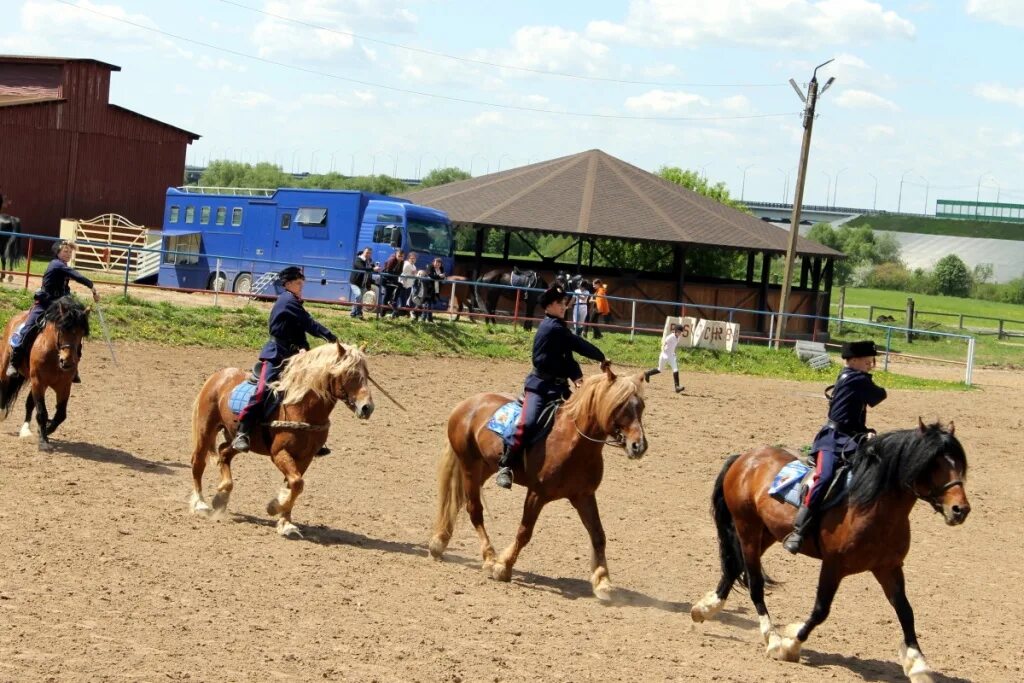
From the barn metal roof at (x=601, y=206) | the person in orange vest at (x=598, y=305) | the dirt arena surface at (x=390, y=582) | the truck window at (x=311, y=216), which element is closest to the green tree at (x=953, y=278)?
the barn metal roof at (x=601, y=206)

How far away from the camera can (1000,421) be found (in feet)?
76.1

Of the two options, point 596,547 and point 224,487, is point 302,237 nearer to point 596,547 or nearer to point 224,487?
point 224,487

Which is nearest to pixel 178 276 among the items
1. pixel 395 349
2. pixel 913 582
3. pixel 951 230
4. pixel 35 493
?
pixel 395 349

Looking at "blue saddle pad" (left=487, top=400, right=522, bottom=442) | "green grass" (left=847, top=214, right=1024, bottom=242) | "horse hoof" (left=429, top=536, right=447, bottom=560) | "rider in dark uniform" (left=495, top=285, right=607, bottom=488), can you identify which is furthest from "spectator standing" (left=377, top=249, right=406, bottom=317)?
"green grass" (left=847, top=214, right=1024, bottom=242)

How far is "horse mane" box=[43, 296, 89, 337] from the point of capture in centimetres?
1316

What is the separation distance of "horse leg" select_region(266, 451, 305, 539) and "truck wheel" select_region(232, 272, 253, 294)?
70.3ft

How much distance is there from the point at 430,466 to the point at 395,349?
989 centimetres

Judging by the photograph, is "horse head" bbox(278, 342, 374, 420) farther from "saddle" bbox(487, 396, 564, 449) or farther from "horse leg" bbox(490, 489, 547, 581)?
"horse leg" bbox(490, 489, 547, 581)

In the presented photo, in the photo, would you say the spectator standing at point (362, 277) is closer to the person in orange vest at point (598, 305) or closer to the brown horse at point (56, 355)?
the person in orange vest at point (598, 305)

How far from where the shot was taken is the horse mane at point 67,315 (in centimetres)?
1316

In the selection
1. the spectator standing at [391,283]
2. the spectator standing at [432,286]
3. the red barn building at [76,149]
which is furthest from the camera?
the red barn building at [76,149]

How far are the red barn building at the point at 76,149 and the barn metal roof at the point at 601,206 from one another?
10206 millimetres

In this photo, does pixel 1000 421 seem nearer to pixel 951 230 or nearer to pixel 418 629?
pixel 418 629

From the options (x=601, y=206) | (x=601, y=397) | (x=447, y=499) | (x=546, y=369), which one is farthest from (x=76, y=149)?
(x=601, y=397)
